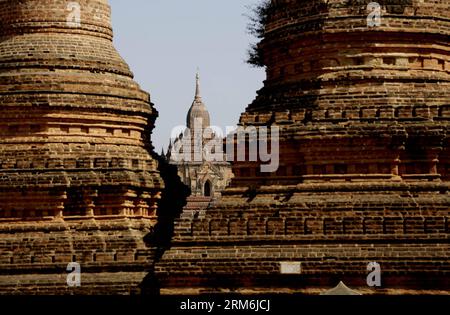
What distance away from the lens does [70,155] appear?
36.9m

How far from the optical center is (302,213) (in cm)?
3194

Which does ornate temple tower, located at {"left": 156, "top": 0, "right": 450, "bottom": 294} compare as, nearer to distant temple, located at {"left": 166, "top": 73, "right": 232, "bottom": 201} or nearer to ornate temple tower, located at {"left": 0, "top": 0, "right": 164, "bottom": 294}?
ornate temple tower, located at {"left": 0, "top": 0, "right": 164, "bottom": 294}

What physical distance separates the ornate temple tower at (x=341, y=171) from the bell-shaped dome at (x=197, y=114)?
73.8m

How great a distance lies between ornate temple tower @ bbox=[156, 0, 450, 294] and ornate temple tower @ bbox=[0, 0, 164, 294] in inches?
142

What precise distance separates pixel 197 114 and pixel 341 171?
259ft

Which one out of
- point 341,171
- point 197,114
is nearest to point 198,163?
point 197,114

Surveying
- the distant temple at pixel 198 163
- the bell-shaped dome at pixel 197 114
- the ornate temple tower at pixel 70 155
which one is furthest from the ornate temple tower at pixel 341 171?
the bell-shaped dome at pixel 197 114

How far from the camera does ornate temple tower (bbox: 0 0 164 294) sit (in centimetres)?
3509

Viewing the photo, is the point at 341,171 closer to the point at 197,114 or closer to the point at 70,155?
the point at 70,155
